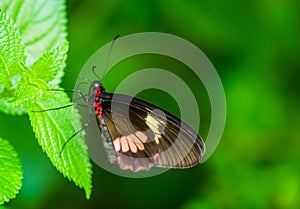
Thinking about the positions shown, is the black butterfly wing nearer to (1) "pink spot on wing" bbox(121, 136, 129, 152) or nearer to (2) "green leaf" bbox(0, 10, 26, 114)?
(1) "pink spot on wing" bbox(121, 136, 129, 152)

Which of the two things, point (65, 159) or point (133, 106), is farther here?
point (133, 106)

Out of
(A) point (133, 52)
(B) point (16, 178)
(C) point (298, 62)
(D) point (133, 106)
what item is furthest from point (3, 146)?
(C) point (298, 62)

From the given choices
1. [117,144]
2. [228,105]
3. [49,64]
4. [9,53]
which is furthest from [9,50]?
[228,105]

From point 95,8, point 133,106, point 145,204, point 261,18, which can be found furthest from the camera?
point 261,18

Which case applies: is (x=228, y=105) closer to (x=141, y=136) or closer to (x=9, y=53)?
(x=141, y=136)

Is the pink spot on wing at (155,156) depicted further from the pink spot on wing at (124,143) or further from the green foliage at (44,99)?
the green foliage at (44,99)

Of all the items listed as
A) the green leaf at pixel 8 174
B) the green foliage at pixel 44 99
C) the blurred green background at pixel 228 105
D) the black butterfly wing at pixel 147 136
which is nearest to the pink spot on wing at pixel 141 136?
the black butterfly wing at pixel 147 136

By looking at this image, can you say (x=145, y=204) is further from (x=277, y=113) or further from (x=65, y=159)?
(x=65, y=159)
